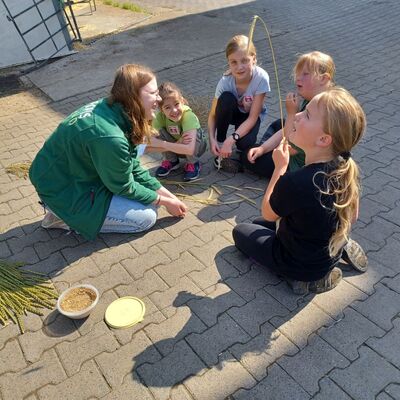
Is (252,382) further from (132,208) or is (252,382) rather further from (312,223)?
(132,208)

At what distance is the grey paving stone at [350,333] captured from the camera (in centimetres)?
208

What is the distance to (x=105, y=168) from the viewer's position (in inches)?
101

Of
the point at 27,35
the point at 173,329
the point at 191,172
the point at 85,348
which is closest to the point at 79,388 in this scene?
the point at 85,348

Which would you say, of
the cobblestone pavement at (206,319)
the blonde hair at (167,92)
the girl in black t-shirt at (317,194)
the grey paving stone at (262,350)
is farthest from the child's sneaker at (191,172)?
the grey paving stone at (262,350)

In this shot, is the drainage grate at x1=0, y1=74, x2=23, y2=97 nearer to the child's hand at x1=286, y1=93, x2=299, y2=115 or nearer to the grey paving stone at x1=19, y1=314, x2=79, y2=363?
the child's hand at x1=286, y1=93, x2=299, y2=115

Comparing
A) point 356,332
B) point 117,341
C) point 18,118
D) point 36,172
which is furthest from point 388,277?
point 18,118

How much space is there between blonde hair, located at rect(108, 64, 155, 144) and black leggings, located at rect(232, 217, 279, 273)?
0.95 m

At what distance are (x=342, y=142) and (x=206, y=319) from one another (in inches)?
47.5

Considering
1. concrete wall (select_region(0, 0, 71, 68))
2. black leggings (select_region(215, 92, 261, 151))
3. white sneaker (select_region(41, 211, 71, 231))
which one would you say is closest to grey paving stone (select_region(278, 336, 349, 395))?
white sneaker (select_region(41, 211, 71, 231))

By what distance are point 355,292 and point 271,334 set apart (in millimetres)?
608

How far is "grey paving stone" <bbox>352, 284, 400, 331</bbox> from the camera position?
7.27ft

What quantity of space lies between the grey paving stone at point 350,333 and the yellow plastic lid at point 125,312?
1.02 m

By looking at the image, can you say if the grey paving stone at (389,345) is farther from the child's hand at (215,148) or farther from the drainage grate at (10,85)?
the drainage grate at (10,85)

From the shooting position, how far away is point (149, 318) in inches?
90.7
